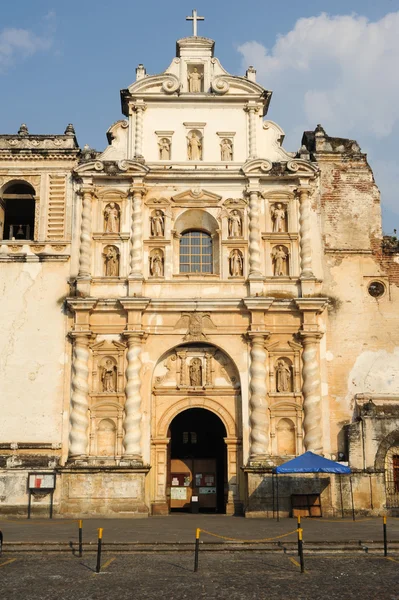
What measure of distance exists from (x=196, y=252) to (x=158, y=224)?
191 centimetres

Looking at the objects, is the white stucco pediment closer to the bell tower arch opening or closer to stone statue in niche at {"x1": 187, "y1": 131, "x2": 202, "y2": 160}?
stone statue in niche at {"x1": 187, "y1": 131, "x2": 202, "y2": 160}

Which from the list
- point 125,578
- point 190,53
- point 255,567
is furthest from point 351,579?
point 190,53

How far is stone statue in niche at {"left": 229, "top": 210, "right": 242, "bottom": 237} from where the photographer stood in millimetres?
28266

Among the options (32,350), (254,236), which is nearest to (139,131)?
(254,236)

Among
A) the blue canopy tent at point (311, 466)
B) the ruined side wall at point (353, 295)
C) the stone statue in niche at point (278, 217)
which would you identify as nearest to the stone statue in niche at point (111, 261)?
the stone statue in niche at point (278, 217)

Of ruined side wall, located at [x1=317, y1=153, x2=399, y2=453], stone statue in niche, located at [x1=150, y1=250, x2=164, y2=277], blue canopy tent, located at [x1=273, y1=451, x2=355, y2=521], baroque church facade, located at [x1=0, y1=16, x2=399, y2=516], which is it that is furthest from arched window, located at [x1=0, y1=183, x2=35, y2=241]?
blue canopy tent, located at [x1=273, y1=451, x2=355, y2=521]

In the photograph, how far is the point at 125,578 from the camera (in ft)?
47.0

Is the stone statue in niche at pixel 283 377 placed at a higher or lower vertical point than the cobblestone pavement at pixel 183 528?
higher

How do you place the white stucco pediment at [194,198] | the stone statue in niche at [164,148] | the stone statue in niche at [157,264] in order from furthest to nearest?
the stone statue in niche at [164,148]
the white stucco pediment at [194,198]
the stone statue in niche at [157,264]

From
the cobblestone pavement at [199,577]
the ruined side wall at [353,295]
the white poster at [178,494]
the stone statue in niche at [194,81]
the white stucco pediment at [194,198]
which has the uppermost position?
the stone statue in niche at [194,81]

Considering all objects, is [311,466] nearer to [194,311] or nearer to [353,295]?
[194,311]

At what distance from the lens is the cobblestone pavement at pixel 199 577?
12.9 metres

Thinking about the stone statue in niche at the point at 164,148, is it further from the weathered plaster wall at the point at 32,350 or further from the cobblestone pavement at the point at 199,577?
the cobblestone pavement at the point at 199,577

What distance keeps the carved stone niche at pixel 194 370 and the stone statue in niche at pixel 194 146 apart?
7.68 metres
